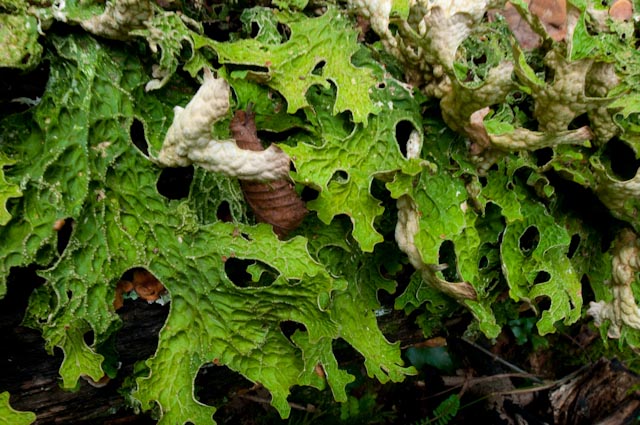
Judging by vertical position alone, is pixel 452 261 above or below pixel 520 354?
above

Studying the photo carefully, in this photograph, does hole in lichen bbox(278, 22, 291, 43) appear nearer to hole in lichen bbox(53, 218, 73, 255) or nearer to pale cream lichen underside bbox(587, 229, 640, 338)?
hole in lichen bbox(53, 218, 73, 255)

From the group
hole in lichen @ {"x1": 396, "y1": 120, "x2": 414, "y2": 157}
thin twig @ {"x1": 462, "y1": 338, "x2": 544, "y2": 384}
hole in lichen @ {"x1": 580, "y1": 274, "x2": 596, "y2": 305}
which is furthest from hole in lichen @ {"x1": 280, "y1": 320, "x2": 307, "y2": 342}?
thin twig @ {"x1": 462, "y1": 338, "x2": 544, "y2": 384}

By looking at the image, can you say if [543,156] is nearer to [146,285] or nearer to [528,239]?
[528,239]

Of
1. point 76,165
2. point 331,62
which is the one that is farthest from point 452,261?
point 76,165

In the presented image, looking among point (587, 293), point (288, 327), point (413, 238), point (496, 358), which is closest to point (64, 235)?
point (288, 327)

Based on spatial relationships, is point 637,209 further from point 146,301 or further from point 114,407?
point 114,407

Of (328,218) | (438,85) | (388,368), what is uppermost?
(438,85)

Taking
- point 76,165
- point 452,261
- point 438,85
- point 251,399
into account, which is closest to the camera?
point 76,165
